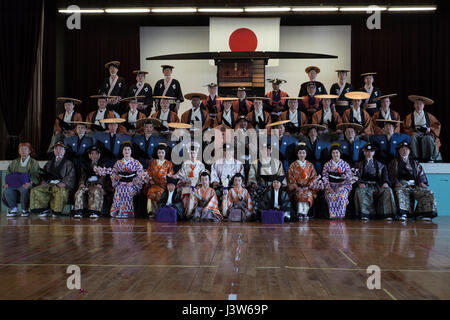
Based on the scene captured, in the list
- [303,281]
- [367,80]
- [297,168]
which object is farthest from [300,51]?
[303,281]

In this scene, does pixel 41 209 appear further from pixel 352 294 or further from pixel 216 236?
pixel 352 294

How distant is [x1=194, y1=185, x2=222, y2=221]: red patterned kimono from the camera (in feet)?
20.7

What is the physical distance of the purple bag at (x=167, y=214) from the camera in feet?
20.4

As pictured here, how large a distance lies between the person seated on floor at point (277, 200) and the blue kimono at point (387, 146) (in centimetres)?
200

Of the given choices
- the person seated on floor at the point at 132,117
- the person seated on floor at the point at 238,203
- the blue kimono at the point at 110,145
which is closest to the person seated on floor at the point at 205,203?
the person seated on floor at the point at 238,203

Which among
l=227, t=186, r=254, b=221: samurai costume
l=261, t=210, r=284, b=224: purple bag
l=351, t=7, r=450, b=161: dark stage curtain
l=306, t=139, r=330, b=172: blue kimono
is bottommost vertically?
l=261, t=210, r=284, b=224: purple bag

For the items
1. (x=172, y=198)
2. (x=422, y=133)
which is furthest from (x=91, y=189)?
(x=422, y=133)

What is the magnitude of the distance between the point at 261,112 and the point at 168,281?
5.88m

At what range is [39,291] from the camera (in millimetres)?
2457

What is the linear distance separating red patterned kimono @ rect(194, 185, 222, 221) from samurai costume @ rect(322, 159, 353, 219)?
161 cm

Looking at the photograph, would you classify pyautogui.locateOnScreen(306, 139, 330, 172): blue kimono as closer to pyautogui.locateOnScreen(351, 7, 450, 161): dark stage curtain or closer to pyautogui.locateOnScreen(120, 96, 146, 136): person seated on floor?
pyautogui.locateOnScreen(120, 96, 146, 136): person seated on floor

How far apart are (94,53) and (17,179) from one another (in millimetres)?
5506

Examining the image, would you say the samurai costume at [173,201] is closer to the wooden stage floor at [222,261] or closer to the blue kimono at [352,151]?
the wooden stage floor at [222,261]

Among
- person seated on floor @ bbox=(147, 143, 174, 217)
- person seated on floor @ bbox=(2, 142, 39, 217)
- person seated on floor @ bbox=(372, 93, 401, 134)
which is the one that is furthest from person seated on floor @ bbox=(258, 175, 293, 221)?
person seated on floor @ bbox=(2, 142, 39, 217)
